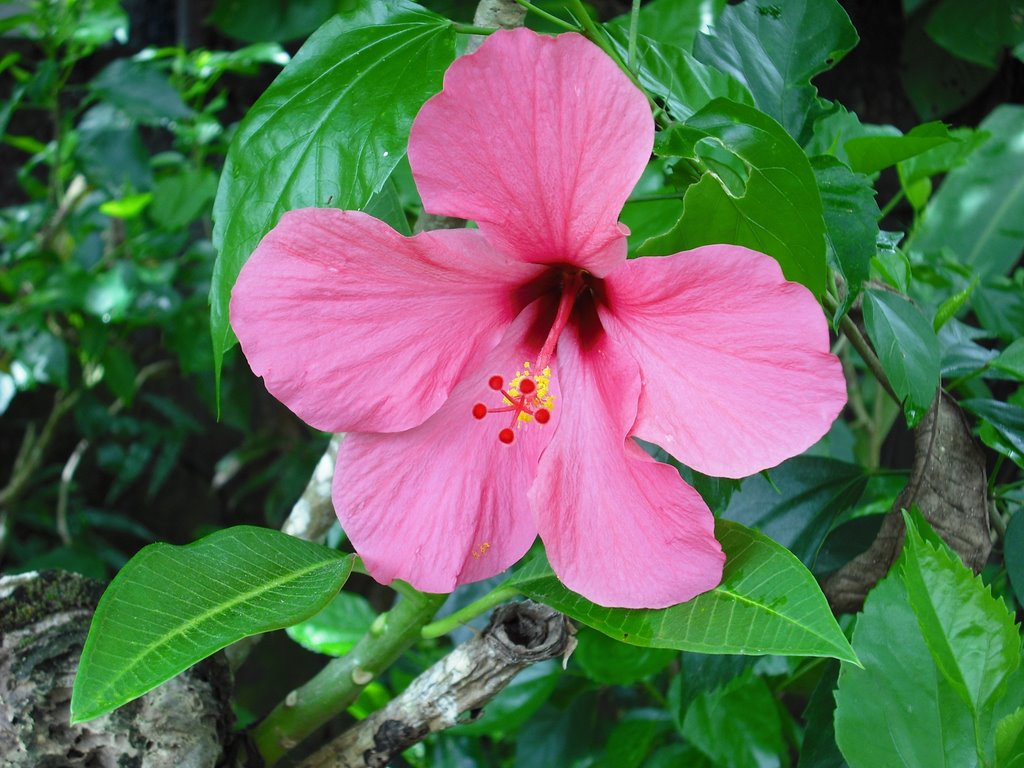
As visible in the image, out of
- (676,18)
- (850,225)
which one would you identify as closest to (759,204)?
(850,225)

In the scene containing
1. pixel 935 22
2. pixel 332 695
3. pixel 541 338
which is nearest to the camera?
pixel 541 338

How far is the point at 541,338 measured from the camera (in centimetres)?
56

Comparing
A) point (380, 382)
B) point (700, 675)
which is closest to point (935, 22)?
point (700, 675)

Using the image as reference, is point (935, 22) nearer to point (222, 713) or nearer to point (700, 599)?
point (700, 599)

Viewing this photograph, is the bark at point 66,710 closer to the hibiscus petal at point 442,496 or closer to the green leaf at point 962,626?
the hibiscus petal at point 442,496

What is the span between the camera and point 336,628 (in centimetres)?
94

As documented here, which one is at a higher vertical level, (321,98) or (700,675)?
(321,98)

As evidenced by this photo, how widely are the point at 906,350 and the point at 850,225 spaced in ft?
0.25

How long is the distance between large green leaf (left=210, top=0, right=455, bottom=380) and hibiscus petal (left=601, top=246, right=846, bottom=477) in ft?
0.49

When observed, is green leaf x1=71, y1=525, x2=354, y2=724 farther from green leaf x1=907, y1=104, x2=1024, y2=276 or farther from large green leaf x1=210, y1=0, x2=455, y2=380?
green leaf x1=907, y1=104, x2=1024, y2=276

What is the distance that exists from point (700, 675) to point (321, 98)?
46 cm

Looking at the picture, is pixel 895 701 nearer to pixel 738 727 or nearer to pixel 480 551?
pixel 480 551

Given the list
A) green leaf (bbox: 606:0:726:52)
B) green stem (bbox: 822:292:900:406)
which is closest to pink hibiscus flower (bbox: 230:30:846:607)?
green stem (bbox: 822:292:900:406)

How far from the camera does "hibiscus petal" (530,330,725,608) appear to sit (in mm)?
488
